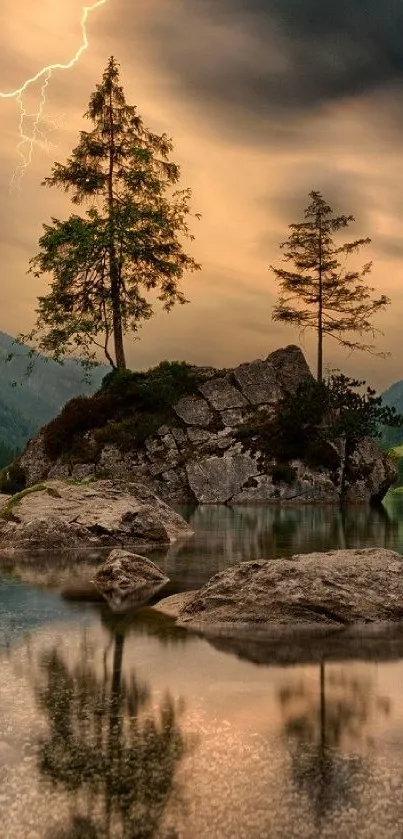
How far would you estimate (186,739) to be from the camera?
519 cm

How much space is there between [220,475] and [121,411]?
Result: 26.5ft

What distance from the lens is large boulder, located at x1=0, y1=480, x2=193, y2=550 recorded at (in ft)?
56.4

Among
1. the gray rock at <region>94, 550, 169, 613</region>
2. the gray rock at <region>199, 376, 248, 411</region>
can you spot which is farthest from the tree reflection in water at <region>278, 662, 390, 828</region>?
the gray rock at <region>199, 376, 248, 411</region>

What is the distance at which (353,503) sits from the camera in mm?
39125

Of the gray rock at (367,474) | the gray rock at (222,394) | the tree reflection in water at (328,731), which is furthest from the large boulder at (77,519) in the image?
the gray rock at (222,394)

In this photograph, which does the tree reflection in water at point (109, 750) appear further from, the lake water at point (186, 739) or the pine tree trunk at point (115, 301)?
the pine tree trunk at point (115, 301)

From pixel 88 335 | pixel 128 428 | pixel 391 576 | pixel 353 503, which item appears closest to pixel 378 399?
pixel 353 503

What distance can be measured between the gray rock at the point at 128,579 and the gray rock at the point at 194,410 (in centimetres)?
2990

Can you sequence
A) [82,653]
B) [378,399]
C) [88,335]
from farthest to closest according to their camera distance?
[88,335] → [378,399] → [82,653]

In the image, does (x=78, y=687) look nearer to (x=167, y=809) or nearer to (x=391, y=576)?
(x=167, y=809)

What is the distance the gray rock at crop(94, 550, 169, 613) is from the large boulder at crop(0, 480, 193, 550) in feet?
15.6

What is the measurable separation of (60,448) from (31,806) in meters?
39.8

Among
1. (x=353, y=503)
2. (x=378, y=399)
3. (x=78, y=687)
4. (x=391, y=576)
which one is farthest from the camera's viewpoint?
(x=378, y=399)

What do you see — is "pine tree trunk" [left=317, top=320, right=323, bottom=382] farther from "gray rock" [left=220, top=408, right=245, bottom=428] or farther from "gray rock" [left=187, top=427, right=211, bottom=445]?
"gray rock" [left=187, top=427, right=211, bottom=445]
